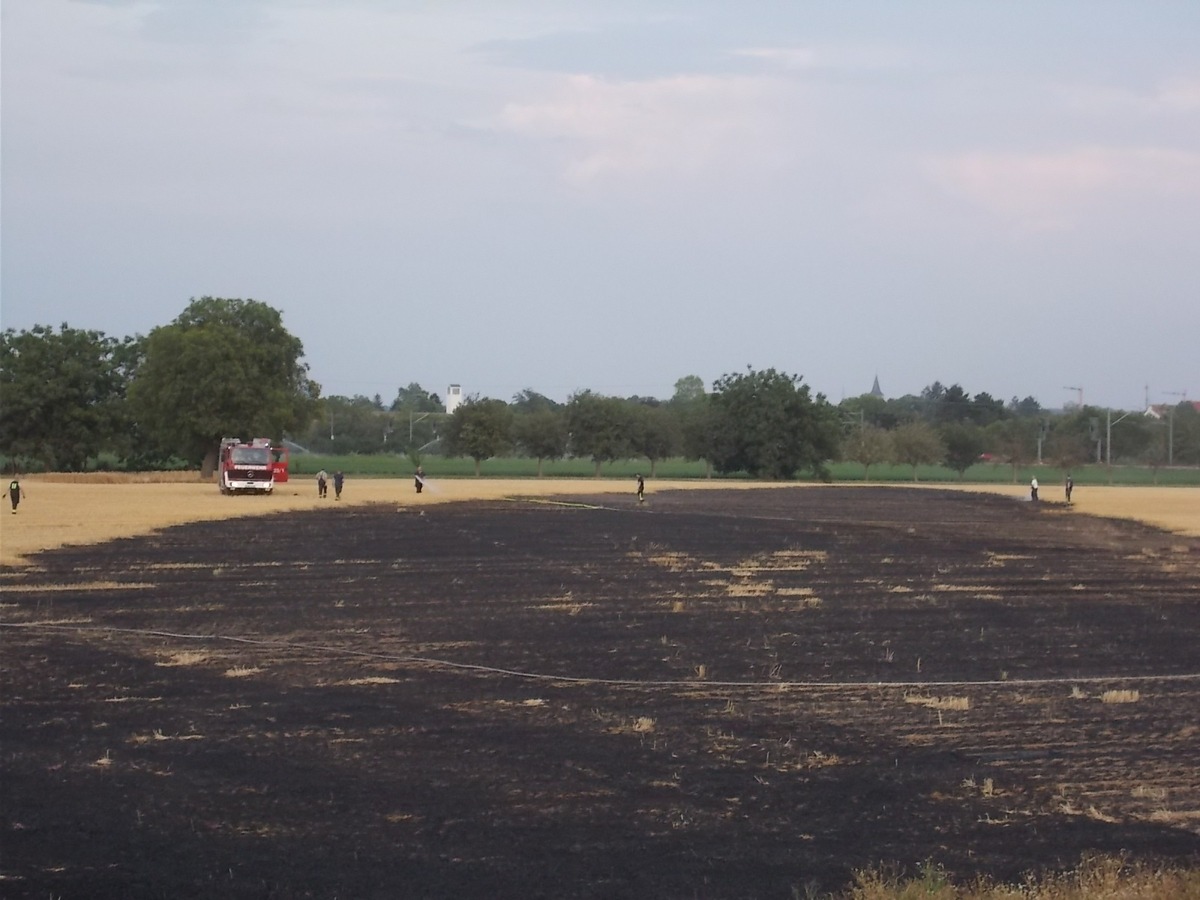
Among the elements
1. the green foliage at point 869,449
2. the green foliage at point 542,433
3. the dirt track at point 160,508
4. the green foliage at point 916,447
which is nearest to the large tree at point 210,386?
the dirt track at point 160,508

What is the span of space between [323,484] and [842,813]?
5136 cm

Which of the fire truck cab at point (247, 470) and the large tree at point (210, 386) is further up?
the large tree at point (210, 386)

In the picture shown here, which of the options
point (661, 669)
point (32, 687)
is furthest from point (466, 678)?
point (32, 687)

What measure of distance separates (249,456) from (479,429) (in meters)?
45.6

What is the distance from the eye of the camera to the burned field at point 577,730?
7.77 meters

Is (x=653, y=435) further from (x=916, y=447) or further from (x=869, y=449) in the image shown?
(x=916, y=447)

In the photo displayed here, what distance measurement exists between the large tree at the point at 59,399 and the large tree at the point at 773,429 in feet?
140

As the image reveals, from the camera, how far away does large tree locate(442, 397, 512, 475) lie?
106 meters

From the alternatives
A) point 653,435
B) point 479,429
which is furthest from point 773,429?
point 479,429

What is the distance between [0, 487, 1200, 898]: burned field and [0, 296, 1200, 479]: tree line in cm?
5671

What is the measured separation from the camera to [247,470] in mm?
60031

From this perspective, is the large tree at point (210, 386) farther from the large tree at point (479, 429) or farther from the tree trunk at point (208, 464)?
the large tree at point (479, 429)

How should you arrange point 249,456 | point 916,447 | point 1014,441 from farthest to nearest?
point 916,447
point 1014,441
point 249,456

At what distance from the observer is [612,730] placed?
437 inches
